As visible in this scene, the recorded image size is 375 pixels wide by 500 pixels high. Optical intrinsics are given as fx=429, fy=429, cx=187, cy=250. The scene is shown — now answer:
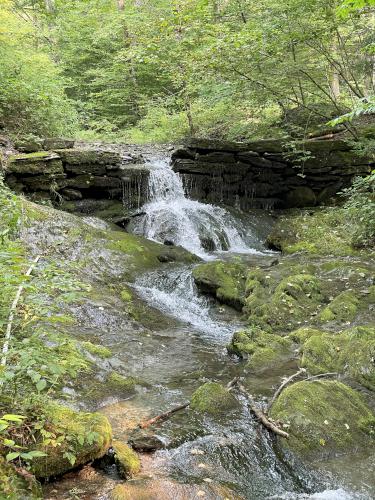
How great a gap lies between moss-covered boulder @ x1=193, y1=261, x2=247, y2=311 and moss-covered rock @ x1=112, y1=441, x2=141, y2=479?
4.77m

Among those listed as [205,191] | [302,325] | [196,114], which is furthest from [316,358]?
[196,114]

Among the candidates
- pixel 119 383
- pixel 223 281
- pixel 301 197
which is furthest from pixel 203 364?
pixel 301 197

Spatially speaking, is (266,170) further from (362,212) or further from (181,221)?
(362,212)

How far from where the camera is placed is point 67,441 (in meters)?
2.92

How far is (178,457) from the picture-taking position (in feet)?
12.1

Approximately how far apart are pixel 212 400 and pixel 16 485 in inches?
97.1

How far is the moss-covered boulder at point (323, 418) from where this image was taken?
3867mm

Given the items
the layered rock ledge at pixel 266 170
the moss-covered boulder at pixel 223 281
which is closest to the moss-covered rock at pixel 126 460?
the moss-covered boulder at pixel 223 281

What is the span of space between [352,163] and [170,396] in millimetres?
11000

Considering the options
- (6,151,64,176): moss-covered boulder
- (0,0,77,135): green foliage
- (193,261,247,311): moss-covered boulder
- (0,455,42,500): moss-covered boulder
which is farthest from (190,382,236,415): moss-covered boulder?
(0,0,77,135): green foliage

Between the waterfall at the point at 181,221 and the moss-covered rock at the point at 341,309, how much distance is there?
4.65m

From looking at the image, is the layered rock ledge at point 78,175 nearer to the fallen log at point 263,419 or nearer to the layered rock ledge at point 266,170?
the layered rock ledge at point 266,170

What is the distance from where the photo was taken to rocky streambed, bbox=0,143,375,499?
10.6 feet

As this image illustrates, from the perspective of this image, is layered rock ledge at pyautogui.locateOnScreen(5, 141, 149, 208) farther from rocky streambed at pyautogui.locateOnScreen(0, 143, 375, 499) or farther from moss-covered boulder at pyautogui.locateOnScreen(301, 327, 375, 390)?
moss-covered boulder at pyautogui.locateOnScreen(301, 327, 375, 390)
